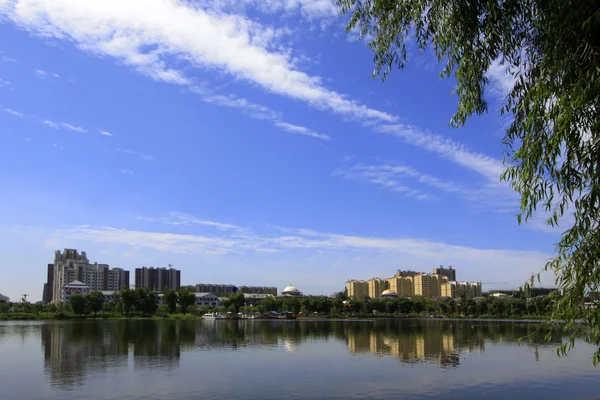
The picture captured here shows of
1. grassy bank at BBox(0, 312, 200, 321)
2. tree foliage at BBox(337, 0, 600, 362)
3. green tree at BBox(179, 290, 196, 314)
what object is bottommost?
grassy bank at BBox(0, 312, 200, 321)

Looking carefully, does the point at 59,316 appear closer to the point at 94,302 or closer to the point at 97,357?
the point at 94,302

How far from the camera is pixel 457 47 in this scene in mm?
9719

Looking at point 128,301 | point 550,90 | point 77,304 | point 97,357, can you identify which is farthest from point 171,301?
point 550,90

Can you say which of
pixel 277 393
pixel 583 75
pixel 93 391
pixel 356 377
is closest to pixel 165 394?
pixel 93 391

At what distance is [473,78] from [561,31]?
7.00 ft

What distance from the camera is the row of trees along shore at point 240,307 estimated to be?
127562 millimetres

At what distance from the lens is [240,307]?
153 metres

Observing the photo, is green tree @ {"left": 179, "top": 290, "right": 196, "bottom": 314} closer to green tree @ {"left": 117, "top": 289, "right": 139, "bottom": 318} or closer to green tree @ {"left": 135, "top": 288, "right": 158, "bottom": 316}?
green tree @ {"left": 135, "top": 288, "right": 158, "bottom": 316}

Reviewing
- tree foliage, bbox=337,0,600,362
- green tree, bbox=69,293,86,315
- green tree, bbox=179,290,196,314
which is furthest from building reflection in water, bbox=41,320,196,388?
green tree, bbox=179,290,196,314

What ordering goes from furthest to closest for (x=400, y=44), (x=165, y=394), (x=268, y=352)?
1. (x=268, y=352)
2. (x=165, y=394)
3. (x=400, y=44)

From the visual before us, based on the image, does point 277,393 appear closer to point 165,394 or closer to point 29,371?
point 165,394

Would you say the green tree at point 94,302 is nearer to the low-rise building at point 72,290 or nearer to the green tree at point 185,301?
the green tree at point 185,301

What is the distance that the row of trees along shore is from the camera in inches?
5022

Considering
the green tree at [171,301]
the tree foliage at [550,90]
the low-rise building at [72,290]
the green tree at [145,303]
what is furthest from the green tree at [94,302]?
the tree foliage at [550,90]
